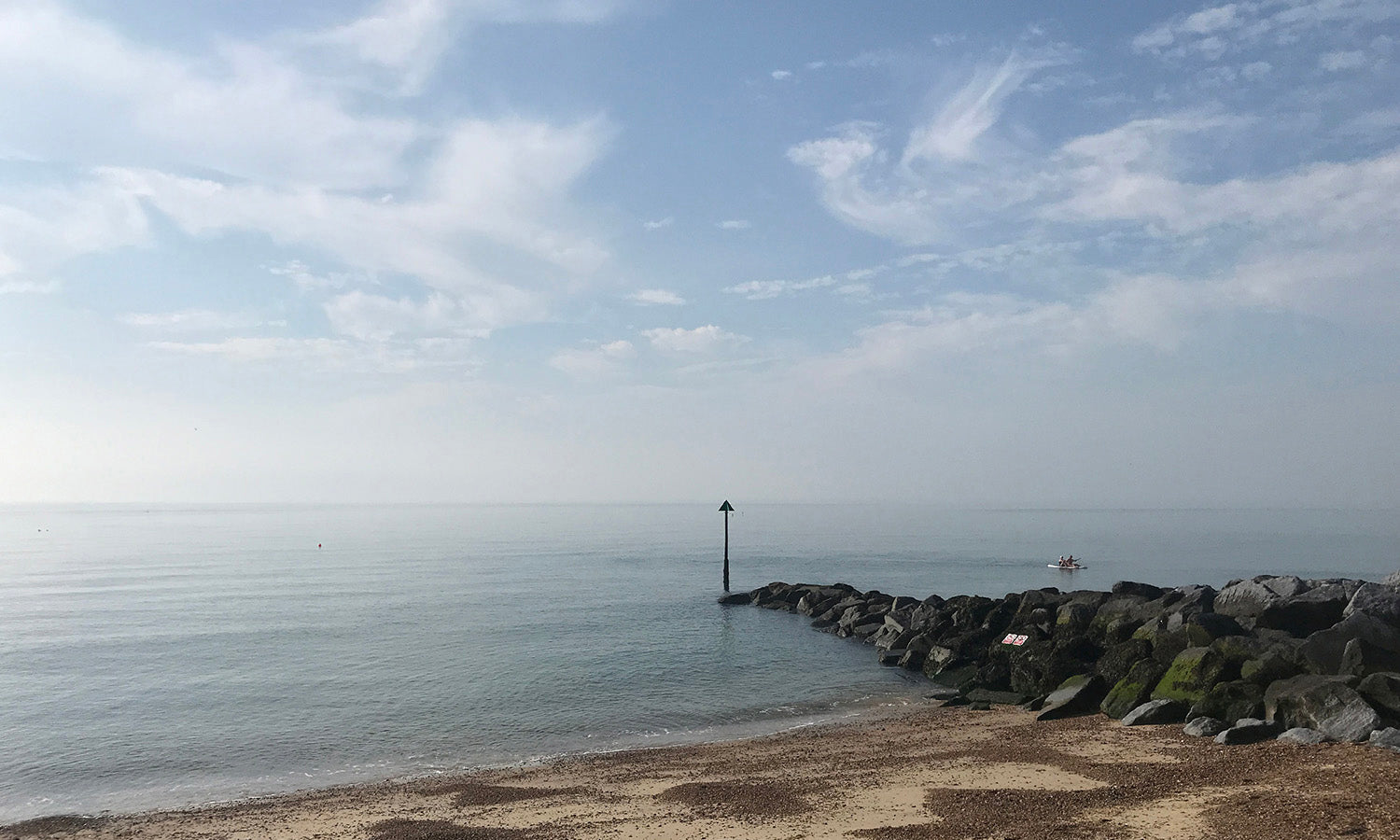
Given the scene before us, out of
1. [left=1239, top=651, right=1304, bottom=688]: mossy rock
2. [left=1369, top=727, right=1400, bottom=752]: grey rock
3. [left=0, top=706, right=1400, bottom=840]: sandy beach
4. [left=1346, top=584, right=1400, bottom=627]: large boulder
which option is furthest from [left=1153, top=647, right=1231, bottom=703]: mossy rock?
[left=1346, top=584, right=1400, bottom=627]: large boulder

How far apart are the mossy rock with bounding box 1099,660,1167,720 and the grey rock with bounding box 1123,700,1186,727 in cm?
91

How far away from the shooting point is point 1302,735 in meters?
14.7

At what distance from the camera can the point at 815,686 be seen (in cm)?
2831

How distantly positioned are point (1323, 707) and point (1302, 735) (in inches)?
30.8

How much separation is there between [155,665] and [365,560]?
55705mm

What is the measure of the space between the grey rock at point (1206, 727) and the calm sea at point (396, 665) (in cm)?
988

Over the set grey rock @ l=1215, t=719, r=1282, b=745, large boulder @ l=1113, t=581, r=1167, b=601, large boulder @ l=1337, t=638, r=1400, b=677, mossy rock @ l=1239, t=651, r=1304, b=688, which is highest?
large boulder @ l=1337, t=638, r=1400, b=677

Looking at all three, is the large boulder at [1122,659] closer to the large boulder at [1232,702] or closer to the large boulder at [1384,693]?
the large boulder at [1232,702]

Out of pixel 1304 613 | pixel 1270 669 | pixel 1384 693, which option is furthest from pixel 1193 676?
pixel 1304 613

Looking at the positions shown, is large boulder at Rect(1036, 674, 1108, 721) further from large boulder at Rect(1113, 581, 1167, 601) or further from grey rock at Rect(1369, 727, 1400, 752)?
large boulder at Rect(1113, 581, 1167, 601)

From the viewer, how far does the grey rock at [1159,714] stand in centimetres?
1778

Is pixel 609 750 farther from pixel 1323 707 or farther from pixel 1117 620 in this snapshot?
pixel 1117 620

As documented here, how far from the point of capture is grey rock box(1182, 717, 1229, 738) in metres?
16.2

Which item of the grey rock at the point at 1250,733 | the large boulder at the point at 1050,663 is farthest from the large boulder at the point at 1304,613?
the grey rock at the point at 1250,733
